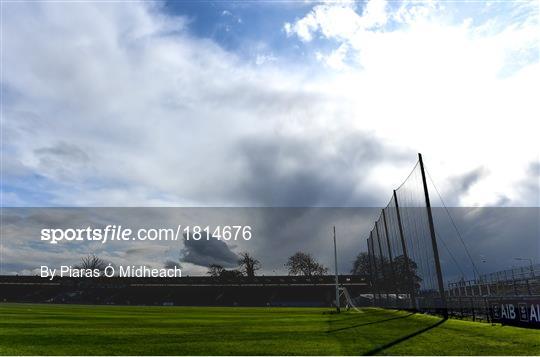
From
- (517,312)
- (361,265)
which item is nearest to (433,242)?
(517,312)

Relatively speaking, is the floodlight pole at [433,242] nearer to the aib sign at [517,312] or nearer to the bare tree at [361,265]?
the aib sign at [517,312]

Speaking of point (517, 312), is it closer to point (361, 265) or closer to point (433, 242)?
point (433, 242)

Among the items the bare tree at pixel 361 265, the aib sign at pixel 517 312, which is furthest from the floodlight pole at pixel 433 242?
the bare tree at pixel 361 265

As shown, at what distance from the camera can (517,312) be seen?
19.2m

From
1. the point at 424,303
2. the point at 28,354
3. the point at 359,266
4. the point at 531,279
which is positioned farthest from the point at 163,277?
the point at 28,354

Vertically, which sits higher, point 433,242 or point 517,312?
point 433,242

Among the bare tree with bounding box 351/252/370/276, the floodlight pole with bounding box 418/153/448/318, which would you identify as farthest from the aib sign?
the bare tree with bounding box 351/252/370/276

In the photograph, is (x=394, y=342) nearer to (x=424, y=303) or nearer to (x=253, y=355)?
(x=253, y=355)

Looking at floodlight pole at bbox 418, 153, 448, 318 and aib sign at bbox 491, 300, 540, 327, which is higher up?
floodlight pole at bbox 418, 153, 448, 318

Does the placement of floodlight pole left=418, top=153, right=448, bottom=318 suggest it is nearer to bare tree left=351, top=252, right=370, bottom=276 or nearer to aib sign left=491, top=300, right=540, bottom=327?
aib sign left=491, top=300, right=540, bottom=327

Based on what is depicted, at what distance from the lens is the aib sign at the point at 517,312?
17297mm

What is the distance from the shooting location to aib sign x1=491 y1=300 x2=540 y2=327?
1730 centimetres

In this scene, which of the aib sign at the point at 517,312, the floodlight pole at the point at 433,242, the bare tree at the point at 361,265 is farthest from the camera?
the bare tree at the point at 361,265

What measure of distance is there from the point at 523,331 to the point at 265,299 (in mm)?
103363
